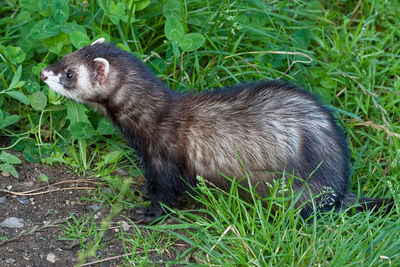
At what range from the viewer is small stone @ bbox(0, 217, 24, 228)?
423 cm

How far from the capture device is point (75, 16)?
5309 mm

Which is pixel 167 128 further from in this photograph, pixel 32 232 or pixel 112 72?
pixel 32 232

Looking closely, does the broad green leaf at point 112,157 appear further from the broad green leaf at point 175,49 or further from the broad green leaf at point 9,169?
the broad green leaf at point 175,49

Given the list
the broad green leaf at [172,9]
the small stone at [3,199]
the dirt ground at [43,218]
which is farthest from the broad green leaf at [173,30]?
the small stone at [3,199]

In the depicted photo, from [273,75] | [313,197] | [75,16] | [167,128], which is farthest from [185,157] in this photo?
[75,16]

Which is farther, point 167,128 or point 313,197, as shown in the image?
point 167,128

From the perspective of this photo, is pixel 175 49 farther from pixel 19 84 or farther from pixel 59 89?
pixel 19 84

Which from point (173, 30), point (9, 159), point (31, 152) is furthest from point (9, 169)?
point (173, 30)

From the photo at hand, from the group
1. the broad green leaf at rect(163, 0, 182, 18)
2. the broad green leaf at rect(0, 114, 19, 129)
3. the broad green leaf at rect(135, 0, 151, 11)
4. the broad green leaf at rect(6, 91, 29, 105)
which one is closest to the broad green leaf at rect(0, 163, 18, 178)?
the broad green leaf at rect(0, 114, 19, 129)

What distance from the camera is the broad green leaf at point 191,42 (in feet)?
16.3

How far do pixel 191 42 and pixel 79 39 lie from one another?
3.11ft

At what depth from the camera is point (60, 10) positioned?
489 centimetres

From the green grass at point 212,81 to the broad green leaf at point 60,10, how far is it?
11mm

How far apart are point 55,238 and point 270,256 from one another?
5.16 ft
